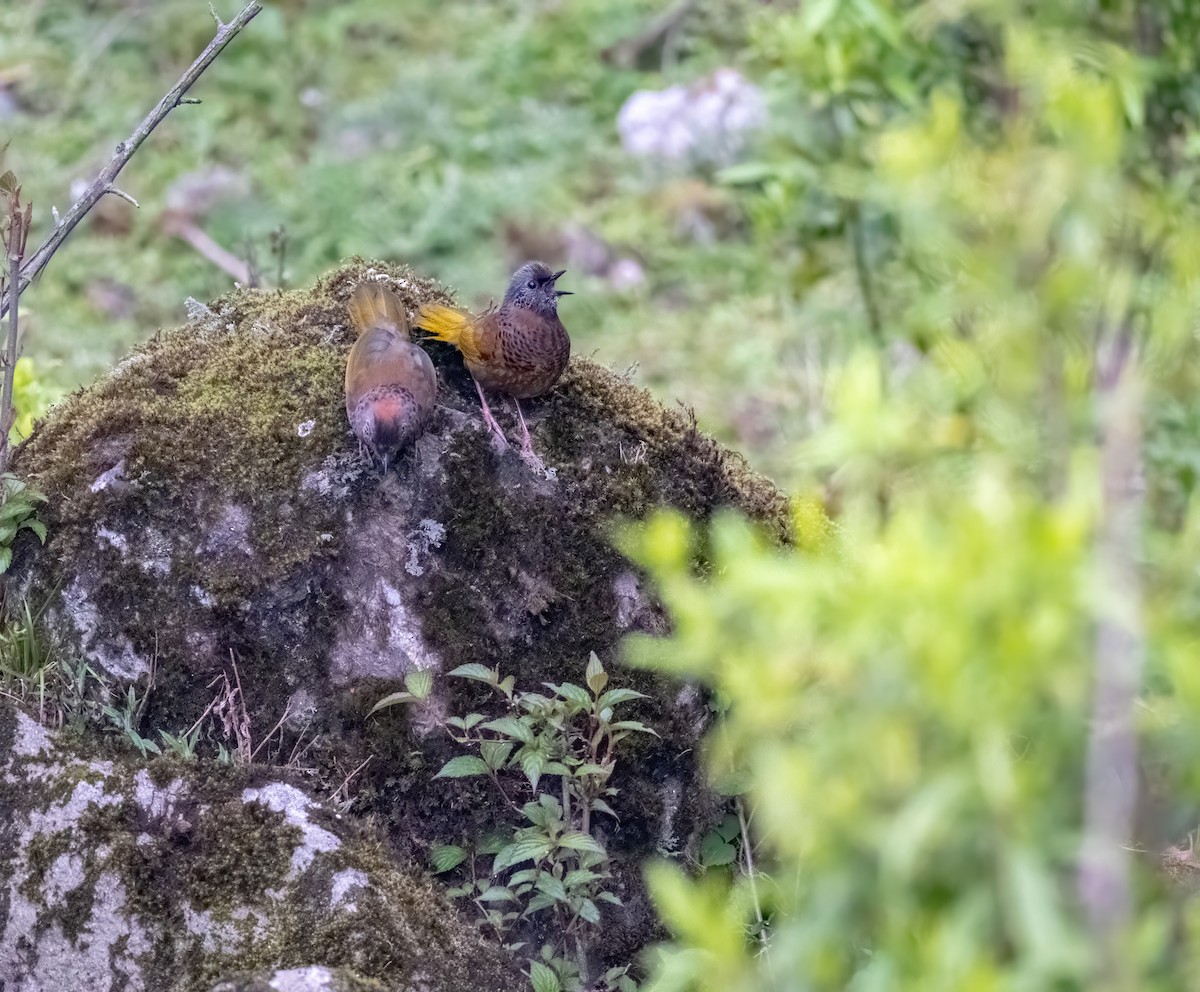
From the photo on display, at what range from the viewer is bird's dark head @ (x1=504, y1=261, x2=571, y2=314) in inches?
152

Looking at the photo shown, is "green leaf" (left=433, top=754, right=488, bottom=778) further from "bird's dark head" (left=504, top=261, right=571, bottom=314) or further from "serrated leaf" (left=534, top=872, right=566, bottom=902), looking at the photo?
"bird's dark head" (left=504, top=261, right=571, bottom=314)

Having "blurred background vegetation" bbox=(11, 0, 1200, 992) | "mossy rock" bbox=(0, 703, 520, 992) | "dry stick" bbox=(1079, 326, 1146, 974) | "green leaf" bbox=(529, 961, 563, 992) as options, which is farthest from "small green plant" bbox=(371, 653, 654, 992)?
"dry stick" bbox=(1079, 326, 1146, 974)

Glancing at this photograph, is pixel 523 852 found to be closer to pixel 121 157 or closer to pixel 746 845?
pixel 746 845

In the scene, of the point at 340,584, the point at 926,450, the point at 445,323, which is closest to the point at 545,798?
the point at 340,584

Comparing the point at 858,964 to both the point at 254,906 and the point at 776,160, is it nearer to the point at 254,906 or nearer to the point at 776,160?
the point at 254,906

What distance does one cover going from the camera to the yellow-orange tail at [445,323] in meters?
3.87

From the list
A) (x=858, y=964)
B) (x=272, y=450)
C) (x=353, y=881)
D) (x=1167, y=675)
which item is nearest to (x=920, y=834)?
(x=1167, y=675)

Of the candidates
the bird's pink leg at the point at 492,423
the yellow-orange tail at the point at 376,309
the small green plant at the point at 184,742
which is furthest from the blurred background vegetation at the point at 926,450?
the small green plant at the point at 184,742

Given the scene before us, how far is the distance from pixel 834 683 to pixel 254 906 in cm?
196

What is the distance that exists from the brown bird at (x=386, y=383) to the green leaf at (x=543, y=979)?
135 centimetres

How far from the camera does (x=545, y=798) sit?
324 cm

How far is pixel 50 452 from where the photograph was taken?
3779mm

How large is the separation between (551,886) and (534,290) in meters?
1.74

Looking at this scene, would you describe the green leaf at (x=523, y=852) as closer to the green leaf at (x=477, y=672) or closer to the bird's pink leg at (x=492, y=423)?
the green leaf at (x=477, y=672)
